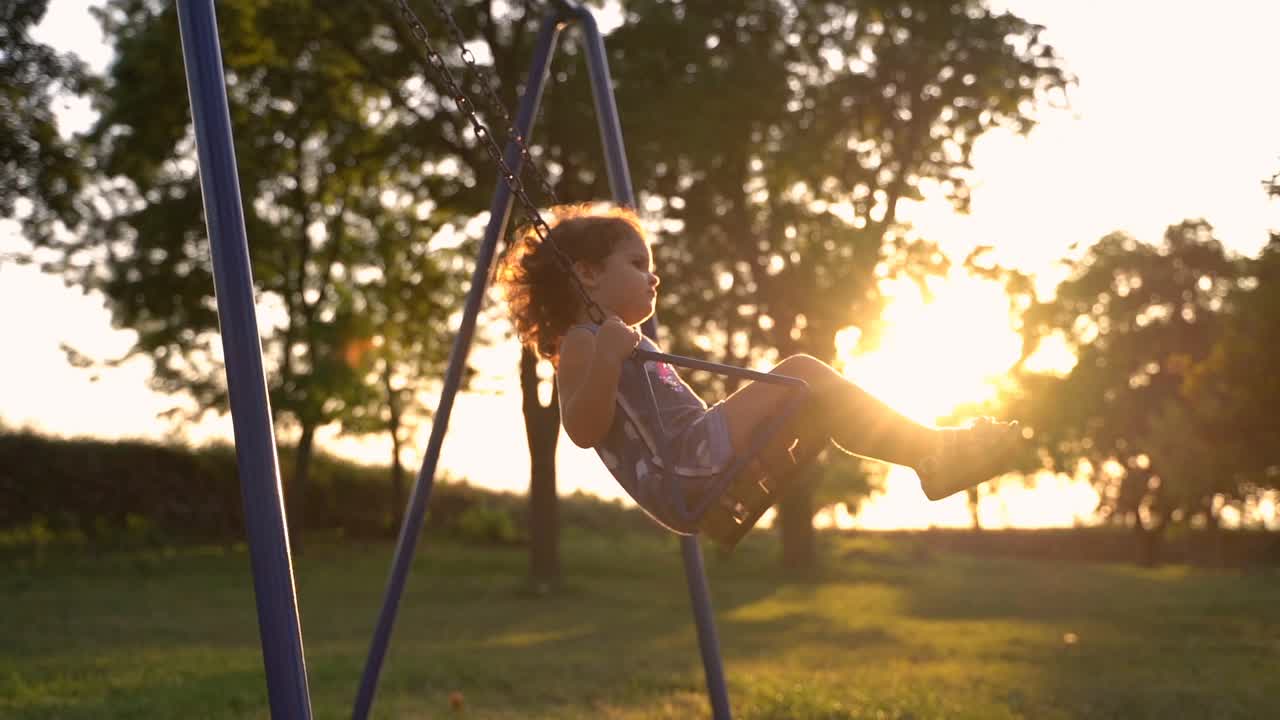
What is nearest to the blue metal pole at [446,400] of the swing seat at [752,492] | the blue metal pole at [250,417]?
the swing seat at [752,492]

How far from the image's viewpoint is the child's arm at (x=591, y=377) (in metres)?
3.65

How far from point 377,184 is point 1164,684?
16369mm

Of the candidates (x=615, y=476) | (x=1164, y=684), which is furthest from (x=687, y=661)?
(x=615, y=476)

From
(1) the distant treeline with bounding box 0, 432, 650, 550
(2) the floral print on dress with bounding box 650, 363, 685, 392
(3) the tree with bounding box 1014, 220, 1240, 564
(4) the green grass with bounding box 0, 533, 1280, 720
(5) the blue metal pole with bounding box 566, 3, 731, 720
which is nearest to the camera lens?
(2) the floral print on dress with bounding box 650, 363, 685, 392

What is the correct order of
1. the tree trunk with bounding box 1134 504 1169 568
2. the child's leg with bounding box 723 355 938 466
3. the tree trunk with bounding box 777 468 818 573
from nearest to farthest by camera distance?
the child's leg with bounding box 723 355 938 466 → the tree trunk with bounding box 777 468 818 573 → the tree trunk with bounding box 1134 504 1169 568

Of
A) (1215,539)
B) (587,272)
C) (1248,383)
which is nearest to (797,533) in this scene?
(1248,383)

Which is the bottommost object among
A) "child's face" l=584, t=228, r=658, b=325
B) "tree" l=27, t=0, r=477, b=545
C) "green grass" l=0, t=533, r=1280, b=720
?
"green grass" l=0, t=533, r=1280, b=720

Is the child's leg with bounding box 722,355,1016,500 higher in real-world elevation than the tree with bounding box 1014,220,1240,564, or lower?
lower

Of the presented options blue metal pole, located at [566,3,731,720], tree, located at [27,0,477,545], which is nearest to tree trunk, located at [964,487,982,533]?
tree, located at [27,0,477,545]

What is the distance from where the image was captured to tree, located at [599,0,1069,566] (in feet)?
56.4

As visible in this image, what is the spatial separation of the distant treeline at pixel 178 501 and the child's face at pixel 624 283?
1991cm

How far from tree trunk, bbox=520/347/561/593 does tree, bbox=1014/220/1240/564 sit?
65.2 ft

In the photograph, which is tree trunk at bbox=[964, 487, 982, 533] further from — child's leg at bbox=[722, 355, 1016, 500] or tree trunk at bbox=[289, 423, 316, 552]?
child's leg at bbox=[722, 355, 1016, 500]

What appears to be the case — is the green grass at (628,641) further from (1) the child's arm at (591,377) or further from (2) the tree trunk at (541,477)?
(1) the child's arm at (591,377)
